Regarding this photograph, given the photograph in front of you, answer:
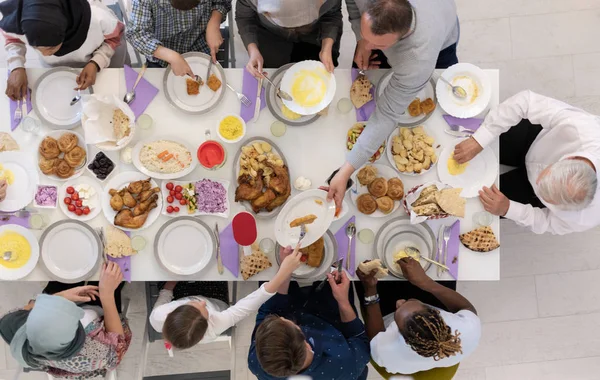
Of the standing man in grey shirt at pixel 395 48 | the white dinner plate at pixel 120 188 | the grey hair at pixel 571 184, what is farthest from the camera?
the white dinner plate at pixel 120 188

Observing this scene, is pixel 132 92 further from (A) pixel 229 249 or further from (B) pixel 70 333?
(B) pixel 70 333

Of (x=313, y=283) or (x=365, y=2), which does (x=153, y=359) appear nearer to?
(x=313, y=283)

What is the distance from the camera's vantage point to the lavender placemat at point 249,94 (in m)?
2.24

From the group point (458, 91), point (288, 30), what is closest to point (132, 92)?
point (288, 30)

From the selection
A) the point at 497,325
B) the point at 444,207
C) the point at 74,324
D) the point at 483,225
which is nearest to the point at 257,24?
the point at 444,207

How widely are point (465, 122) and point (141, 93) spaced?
1654mm

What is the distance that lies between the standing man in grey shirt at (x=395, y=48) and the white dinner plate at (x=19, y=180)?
148 cm

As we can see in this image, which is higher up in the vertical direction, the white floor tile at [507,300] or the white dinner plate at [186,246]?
the white dinner plate at [186,246]

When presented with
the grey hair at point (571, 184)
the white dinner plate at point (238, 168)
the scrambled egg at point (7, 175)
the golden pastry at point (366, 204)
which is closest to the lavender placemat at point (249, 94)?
the white dinner plate at point (238, 168)

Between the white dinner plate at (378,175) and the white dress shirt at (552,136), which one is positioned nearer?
the white dress shirt at (552,136)

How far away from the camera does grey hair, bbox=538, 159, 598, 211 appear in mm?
1847

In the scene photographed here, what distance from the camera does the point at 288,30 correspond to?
238 centimetres

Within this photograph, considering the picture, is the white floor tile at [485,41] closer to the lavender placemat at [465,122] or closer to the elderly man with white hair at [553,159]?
the elderly man with white hair at [553,159]

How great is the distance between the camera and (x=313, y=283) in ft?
8.17
